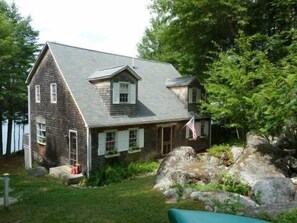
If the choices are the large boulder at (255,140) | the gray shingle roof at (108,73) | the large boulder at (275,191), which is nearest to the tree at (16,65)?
the gray shingle roof at (108,73)

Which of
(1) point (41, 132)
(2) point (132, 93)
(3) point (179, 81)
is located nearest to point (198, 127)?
(3) point (179, 81)

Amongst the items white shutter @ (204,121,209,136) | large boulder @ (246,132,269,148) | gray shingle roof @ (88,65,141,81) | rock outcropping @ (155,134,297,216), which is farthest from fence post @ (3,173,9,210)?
white shutter @ (204,121,209,136)

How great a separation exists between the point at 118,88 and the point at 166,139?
5.37 metres

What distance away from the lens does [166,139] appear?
17812mm

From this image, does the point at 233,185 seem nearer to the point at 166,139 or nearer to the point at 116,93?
the point at 116,93

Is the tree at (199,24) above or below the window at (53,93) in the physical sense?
above

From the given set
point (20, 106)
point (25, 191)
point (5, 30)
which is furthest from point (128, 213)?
point (20, 106)

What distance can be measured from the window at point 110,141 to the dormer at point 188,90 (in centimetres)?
730

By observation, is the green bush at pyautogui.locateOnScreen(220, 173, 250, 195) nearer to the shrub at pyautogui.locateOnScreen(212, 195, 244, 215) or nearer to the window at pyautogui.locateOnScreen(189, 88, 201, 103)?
the shrub at pyautogui.locateOnScreen(212, 195, 244, 215)

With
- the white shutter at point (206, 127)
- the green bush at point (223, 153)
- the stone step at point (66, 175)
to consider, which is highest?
the white shutter at point (206, 127)

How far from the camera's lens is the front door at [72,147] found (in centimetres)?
1436

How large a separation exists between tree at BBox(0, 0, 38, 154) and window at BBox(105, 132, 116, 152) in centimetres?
1505

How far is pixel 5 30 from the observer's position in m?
22.5

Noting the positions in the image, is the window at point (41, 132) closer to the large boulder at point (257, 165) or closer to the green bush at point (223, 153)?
the green bush at point (223, 153)
